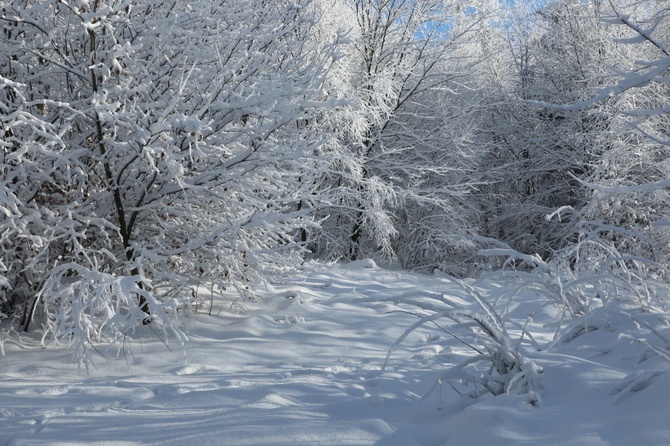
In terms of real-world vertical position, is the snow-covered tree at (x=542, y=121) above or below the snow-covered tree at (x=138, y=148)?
above

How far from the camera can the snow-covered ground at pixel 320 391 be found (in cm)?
230

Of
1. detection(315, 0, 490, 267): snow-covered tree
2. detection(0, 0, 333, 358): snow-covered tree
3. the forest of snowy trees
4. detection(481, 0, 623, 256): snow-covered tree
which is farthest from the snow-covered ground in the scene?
detection(481, 0, 623, 256): snow-covered tree

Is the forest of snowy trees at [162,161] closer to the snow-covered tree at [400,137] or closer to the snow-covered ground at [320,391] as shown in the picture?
the snow-covered ground at [320,391]

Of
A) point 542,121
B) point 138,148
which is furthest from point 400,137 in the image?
point 138,148

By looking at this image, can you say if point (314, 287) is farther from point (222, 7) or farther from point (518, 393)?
point (518, 393)

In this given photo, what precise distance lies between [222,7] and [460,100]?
32.4 ft

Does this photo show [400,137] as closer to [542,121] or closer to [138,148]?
[542,121]

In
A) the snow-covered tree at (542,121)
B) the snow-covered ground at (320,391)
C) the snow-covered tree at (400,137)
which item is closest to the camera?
the snow-covered ground at (320,391)

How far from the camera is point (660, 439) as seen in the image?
6.17 ft

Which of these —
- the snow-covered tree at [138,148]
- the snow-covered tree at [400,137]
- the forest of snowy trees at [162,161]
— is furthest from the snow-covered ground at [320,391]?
the snow-covered tree at [400,137]

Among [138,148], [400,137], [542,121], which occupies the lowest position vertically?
[138,148]

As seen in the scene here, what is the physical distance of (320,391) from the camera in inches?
127

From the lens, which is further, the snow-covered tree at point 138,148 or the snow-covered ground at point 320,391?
the snow-covered tree at point 138,148

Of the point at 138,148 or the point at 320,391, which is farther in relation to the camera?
the point at 138,148
